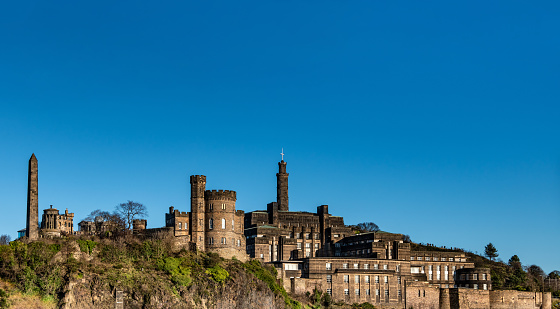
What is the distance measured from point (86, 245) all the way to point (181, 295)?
493 inches

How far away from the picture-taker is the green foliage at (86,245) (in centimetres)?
9425

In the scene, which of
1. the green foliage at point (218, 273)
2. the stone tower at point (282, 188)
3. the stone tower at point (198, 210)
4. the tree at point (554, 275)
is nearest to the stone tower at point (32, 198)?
the stone tower at point (198, 210)

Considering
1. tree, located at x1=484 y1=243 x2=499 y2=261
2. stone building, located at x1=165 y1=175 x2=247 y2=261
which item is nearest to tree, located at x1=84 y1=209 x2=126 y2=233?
stone building, located at x1=165 y1=175 x2=247 y2=261

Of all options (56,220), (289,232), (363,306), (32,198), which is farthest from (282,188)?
(32,198)

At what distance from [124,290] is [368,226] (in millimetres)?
91840

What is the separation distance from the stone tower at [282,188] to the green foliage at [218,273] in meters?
41.7

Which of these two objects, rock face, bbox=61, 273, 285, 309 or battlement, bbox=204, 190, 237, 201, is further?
battlement, bbox=204, 190, 237, 201

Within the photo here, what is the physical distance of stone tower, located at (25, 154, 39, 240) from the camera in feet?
324

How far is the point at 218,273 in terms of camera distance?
100125 millimetres

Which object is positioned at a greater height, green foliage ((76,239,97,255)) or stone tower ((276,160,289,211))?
stone tower ((276,160,289,211))

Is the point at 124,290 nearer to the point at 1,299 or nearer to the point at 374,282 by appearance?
the point at 1,299

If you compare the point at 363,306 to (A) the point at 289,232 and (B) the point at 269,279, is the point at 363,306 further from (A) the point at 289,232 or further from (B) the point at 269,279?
(A) the point at 289,232

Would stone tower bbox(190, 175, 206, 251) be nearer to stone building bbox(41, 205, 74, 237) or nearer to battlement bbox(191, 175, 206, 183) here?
battlement bbox(191, 175, 206, 183)

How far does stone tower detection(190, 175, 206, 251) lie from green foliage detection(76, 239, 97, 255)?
15.7m
